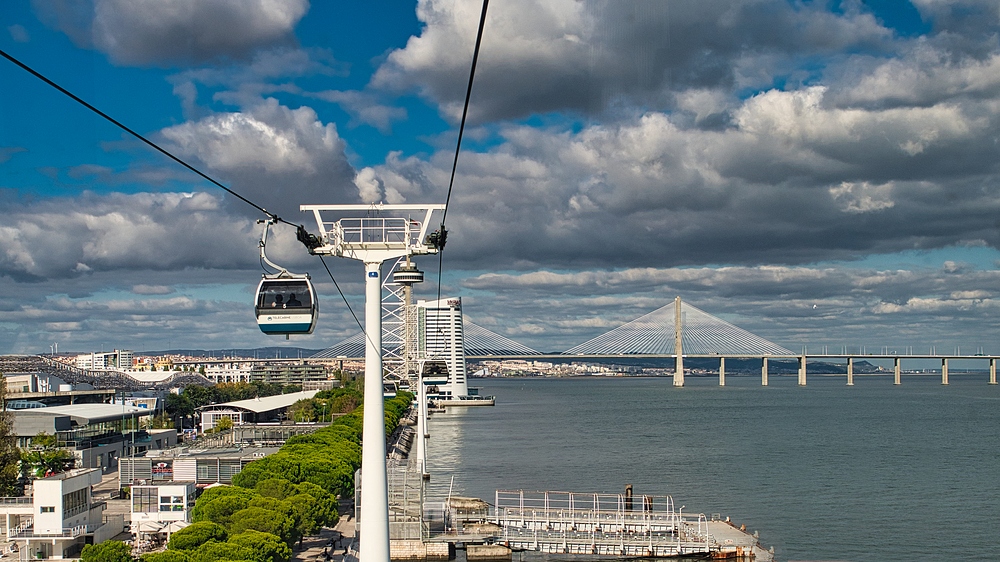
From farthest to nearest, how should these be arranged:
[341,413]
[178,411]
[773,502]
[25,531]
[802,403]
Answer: [802,403], [178,411], [341,413], [773,502], [25,531]

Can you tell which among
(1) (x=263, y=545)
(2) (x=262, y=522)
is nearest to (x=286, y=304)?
(1) (x=263, y=545)

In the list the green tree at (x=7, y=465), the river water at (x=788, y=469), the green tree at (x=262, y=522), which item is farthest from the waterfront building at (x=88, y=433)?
the green tree at (x=262, y=522)

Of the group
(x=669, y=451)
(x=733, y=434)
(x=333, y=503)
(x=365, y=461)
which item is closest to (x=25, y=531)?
(x=333, y=503)

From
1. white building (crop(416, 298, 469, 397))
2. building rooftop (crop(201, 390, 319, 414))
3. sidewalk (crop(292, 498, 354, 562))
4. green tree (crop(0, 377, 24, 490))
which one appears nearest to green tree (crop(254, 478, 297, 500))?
sidewalk (crop(292, 498, 354, 562))

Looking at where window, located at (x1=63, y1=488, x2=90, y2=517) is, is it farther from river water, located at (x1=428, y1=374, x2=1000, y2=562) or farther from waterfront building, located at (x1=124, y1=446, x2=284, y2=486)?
river water, located at (x1=428, y1=374, x2=1000, y2=562)

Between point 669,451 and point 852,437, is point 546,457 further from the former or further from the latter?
point 852,437

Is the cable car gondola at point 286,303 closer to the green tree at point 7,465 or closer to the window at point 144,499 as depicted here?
the window at point 144,499
